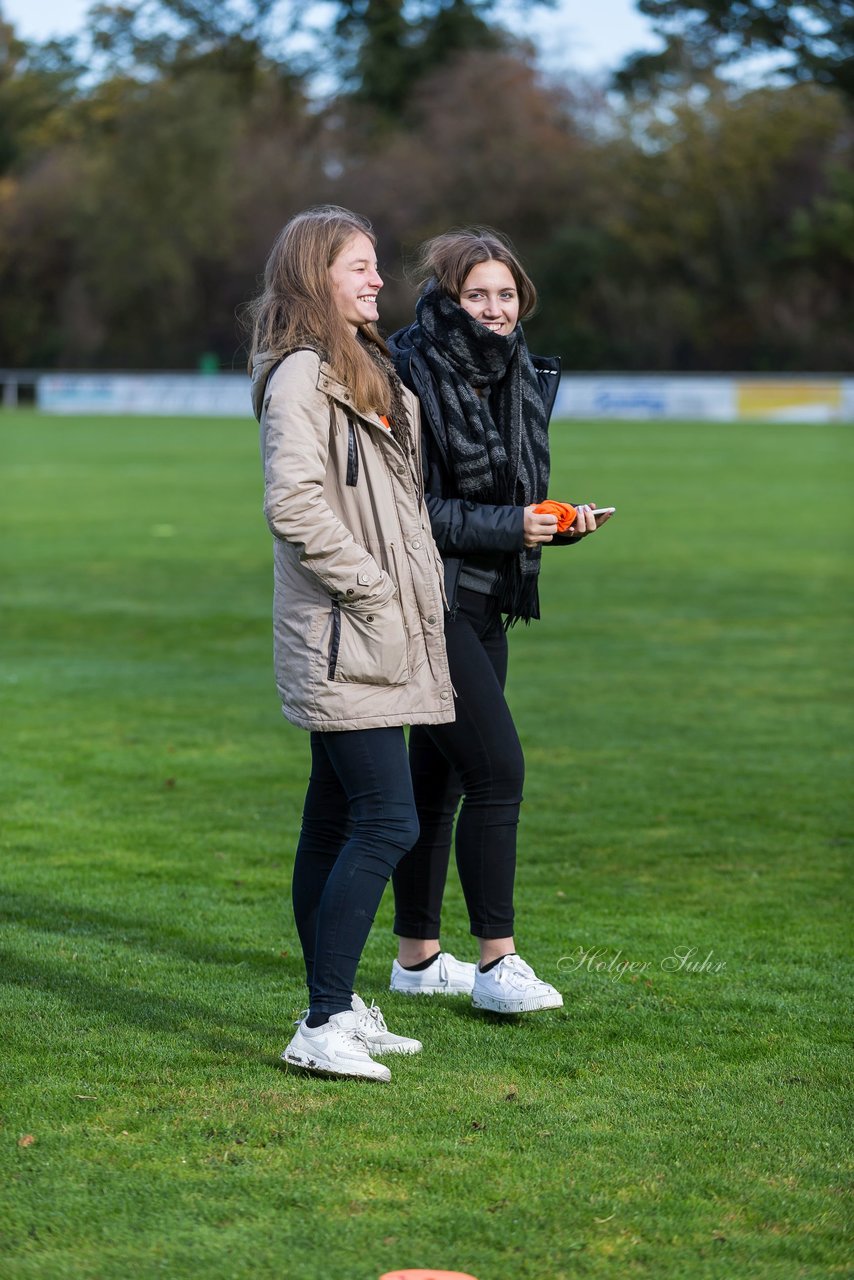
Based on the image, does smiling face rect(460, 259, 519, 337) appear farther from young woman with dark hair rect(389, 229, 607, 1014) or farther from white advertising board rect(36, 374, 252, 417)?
white advertising board rect(36, 374, 252, 417)

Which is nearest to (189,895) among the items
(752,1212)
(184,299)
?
(752,1212)

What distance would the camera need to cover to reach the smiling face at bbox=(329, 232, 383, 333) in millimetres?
4211

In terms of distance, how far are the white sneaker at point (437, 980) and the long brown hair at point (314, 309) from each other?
1624 millimetres

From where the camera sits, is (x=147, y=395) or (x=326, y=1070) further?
(x=147, y=395)

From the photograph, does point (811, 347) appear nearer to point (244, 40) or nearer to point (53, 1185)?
point (244, 40)

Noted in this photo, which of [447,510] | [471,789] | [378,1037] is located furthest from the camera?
[471,789]

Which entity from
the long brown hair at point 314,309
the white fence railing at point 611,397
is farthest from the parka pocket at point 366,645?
the white fence railing at point 611,397

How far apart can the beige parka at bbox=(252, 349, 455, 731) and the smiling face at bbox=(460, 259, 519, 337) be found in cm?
52

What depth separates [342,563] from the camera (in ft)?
13.3

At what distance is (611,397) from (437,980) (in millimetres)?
49280

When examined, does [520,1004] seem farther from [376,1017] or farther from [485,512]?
[485,512]

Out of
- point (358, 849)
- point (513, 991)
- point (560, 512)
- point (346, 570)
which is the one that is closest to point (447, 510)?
point (560, 512)

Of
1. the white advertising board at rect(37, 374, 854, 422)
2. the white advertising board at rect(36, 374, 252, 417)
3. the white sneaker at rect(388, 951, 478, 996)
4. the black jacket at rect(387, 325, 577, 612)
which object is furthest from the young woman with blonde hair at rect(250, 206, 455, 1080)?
the white advertising board at rect(36, 374, 252, 417)

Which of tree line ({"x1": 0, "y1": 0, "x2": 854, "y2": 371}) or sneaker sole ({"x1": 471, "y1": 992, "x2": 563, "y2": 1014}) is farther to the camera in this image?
tree line ({"x1": 0, "y1": 0, "x2": 854, "y2": 371})
